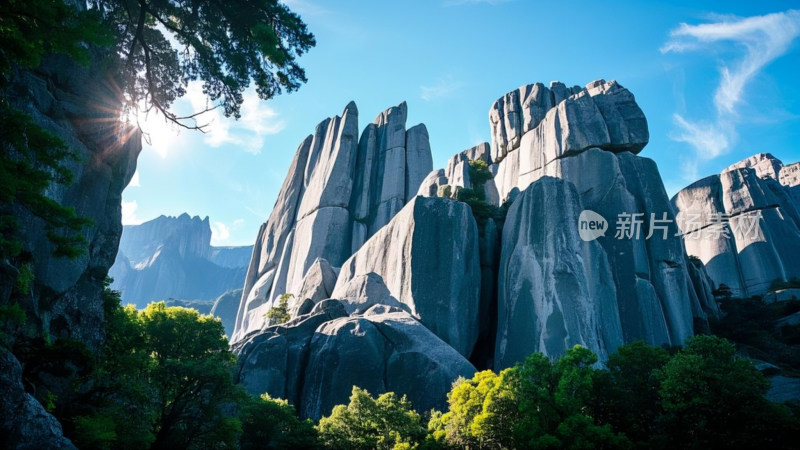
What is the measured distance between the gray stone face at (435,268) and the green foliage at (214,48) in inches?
729

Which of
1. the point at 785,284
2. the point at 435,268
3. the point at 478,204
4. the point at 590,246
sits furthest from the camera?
the point at 785,284

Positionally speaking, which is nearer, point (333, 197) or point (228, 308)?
point (333, 197)

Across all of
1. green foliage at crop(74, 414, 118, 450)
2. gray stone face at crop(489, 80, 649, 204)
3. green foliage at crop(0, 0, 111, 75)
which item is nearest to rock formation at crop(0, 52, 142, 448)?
green foliage at crop(74, 414, 118, 450)

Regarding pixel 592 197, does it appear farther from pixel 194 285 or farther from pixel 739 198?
pixel 194 285

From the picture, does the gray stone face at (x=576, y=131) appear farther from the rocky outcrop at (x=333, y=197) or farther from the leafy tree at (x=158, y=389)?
the leafy tree at (x=158, y=389)

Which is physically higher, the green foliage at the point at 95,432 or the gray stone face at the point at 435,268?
the gray stone face at the point at 435,268

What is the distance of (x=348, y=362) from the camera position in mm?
25703

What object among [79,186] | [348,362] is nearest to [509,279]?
[348,362]

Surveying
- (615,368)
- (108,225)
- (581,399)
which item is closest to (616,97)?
(615,368)

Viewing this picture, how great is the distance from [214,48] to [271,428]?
14.1 meters

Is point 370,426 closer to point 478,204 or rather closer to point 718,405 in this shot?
point 718,405

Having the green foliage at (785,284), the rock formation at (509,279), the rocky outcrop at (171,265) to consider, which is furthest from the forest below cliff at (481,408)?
the rocky outcrop at (171,265)

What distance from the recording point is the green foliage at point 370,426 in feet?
60.0

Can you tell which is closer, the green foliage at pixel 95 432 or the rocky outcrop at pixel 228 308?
the green foliage at pixel 95 432
